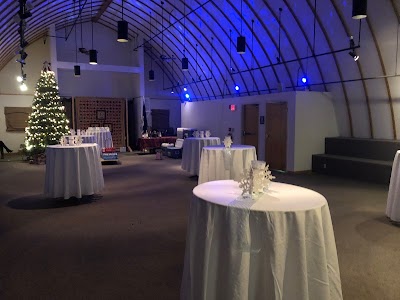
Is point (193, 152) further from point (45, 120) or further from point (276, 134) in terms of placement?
point (45, 120)

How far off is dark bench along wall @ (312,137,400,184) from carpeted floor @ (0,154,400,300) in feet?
2.12

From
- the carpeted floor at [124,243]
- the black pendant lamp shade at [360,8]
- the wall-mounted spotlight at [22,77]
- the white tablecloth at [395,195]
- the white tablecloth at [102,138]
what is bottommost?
the carpeted floor at [124,243]

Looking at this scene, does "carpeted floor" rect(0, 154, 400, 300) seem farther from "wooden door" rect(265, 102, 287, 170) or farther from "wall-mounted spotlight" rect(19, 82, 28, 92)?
"wall-mounted spotlight" rect(19, 82, 28, 92)

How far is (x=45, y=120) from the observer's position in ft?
39.1

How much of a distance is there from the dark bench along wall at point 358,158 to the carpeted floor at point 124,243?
65cm

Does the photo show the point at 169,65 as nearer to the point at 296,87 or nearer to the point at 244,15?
the point at 244,15

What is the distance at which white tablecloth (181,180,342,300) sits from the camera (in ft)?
6.64

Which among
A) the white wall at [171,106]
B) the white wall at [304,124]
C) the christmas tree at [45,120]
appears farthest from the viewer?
the white wall at [171,106]

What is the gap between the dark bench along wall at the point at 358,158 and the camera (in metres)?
7.86

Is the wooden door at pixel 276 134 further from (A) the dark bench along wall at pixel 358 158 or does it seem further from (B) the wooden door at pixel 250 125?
(A) the dark bench along wall at pixel 358 158

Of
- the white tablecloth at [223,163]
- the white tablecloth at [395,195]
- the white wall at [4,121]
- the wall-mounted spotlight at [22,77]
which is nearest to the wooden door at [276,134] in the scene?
the white tablecloth at [223,163]

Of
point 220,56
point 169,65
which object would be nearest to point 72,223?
point 220,56

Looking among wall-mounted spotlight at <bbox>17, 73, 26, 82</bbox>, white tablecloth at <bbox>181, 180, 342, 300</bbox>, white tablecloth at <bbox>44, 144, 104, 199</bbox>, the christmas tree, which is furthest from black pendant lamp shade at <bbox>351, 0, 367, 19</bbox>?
wall-mounted spotlight at <bbox>17, 73, 26, 82</bbox>

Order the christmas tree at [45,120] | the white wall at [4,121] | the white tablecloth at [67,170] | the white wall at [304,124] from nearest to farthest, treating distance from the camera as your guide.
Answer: the white tablecloth at [67,170] < the white wall at [304,124] < the christmas tree at [45,120] < the white wall at [4,121]
